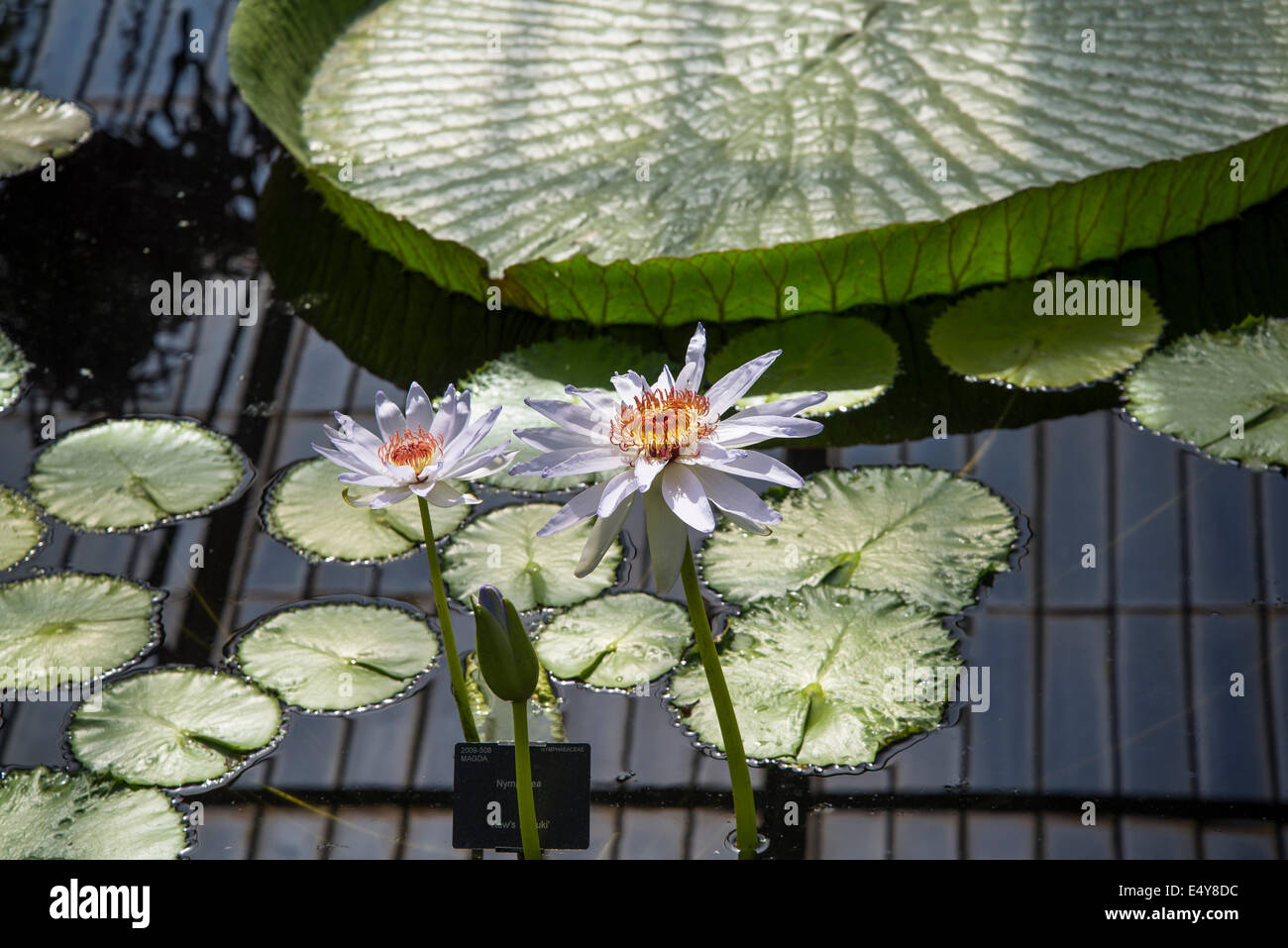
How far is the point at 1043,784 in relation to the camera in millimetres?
1777

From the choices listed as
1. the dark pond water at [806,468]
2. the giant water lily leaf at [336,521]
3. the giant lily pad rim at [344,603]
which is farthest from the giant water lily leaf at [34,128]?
the giant lily pad rim at [344,603]

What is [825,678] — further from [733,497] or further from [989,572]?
[733,497]

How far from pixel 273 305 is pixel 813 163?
1280mm

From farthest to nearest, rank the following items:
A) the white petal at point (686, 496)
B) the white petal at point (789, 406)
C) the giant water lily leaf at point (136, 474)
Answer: the giant water lily leaf at point (136, 474)
the white petal at point (789, 406)
the white petal at point (686, 496)

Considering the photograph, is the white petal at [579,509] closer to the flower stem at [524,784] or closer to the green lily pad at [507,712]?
the flower stem at [524,784]

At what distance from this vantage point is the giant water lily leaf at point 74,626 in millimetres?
2023

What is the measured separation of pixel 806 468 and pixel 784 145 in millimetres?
781

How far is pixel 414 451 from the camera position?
5.43 ft

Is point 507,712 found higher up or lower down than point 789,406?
lower down

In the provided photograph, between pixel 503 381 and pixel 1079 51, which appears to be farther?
pixel 1079 51

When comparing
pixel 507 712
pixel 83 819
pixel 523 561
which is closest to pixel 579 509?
pixel 507 712

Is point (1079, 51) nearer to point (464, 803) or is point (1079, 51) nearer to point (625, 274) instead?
point (625, 274)

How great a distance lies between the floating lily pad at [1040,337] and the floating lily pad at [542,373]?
61 cm
